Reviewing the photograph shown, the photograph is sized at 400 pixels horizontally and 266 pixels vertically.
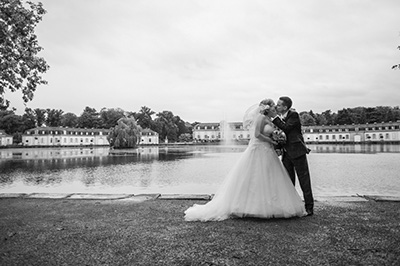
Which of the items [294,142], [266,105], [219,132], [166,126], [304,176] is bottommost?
[304,176]

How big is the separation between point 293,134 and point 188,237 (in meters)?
2.87

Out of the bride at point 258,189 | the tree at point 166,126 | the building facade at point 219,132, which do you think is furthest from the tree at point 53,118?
the bride at point 258,189

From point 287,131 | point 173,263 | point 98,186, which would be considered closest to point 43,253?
point 173,263

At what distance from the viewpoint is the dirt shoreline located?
10.1 feet

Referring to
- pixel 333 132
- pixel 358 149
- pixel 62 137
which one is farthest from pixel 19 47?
pixel 333 132

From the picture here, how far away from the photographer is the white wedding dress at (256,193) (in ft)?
15.4

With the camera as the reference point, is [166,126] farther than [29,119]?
Yes

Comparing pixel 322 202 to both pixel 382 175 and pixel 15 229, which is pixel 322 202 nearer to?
pixel 15 229

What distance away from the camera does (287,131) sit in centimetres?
533

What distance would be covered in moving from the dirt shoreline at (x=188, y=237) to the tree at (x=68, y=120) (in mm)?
106728

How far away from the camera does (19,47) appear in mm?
6797

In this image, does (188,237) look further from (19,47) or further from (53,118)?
(53,118)

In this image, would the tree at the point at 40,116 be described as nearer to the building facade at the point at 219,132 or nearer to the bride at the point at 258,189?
the building facade at the point at 219,132

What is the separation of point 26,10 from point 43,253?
6.18 meters
